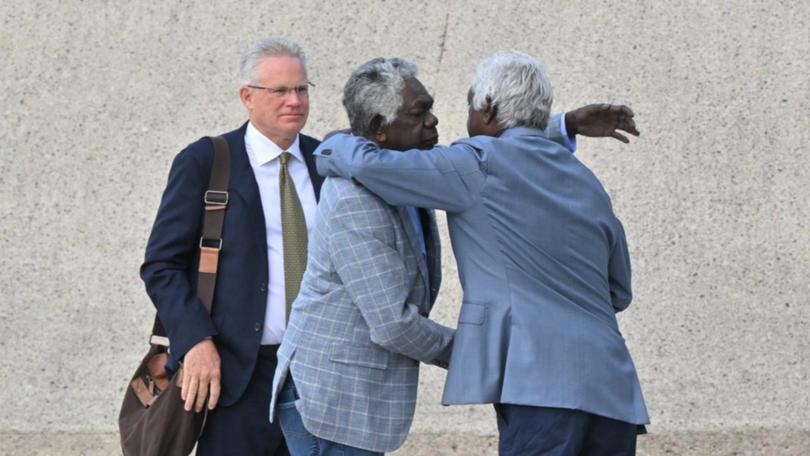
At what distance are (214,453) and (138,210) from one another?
2.15m

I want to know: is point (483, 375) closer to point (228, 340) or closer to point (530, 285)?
point (530, 285)

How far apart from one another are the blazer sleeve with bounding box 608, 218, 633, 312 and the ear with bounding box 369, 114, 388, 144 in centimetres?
58

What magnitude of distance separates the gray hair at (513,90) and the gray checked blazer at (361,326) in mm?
329

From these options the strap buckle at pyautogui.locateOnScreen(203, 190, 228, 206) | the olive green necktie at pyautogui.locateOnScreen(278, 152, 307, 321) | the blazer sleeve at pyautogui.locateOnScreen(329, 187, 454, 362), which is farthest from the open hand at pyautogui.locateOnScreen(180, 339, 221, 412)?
the blazer sleeve at pyautogui.locateOnScreen(329, 187, 454, 362)

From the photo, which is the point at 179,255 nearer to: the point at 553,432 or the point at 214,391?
the point at 214,391

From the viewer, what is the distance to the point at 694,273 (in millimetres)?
5090

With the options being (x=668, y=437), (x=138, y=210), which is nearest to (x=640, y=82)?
(x=668, y=437)

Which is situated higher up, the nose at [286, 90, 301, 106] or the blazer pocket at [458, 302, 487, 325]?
the nose at [286, 90, 301, 106]

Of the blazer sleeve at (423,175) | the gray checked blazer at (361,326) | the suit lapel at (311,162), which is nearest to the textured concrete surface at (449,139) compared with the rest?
the suit lapel at (311,162)

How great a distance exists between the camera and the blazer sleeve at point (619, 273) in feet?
9.85

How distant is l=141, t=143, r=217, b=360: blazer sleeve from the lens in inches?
132

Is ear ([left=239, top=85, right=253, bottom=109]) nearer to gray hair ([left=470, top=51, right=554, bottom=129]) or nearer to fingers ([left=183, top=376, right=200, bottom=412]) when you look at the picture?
fingers ([left=183, top=376, right=200, bottom=412])

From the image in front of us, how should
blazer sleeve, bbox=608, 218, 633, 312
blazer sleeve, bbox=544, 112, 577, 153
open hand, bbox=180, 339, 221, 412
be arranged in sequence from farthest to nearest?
open hand, bbox=180, 339, 221, 412
blazer sleeve, bbox=544, 112, 577, 153
blazer sleeve, bbox=608, 218, 633, 312

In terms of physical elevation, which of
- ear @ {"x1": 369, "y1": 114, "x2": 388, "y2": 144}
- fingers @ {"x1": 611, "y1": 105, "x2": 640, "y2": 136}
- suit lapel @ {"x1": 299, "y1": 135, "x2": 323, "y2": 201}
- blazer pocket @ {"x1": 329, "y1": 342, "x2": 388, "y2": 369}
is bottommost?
blazer pocket @ {"x1": 329, "y1": 342, "x2": 388, "y2": 369}
